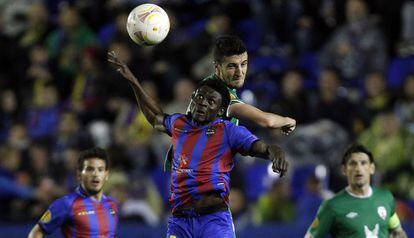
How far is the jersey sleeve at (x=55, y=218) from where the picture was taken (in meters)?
7.57

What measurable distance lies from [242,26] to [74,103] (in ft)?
9.32

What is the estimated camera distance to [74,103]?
14.2 m

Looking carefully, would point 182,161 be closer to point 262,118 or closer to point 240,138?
point 240,138

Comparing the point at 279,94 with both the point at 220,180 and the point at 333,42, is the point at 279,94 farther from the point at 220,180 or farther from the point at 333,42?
the point at 220,180

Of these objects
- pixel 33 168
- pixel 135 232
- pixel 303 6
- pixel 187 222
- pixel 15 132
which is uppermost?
pixel 303 6

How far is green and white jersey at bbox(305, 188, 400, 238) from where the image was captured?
25.5 ft

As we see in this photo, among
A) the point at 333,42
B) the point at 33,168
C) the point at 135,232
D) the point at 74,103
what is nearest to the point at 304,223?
the point at 135,232

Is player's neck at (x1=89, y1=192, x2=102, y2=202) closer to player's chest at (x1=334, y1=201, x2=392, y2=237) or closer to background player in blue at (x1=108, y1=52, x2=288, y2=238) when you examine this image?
background player in blue at (x1=108, y1=52, x2=288, y2=238)

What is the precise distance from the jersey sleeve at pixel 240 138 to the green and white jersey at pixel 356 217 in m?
1.74

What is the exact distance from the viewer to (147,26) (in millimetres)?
6895

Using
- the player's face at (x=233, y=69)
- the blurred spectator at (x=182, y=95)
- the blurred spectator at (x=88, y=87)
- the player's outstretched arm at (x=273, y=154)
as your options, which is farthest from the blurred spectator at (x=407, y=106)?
the player's outstretched arm at (x=273, y=154)

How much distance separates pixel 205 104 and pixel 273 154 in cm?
71

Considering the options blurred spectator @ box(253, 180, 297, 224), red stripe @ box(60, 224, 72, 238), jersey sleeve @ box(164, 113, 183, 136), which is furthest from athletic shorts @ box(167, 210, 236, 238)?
blurred spectator @ box(253, 180, 297, 224)

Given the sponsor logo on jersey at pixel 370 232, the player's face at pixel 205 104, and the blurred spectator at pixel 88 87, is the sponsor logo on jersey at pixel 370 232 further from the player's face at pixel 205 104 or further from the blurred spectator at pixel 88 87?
the blurred spectator at pixel 88 87
